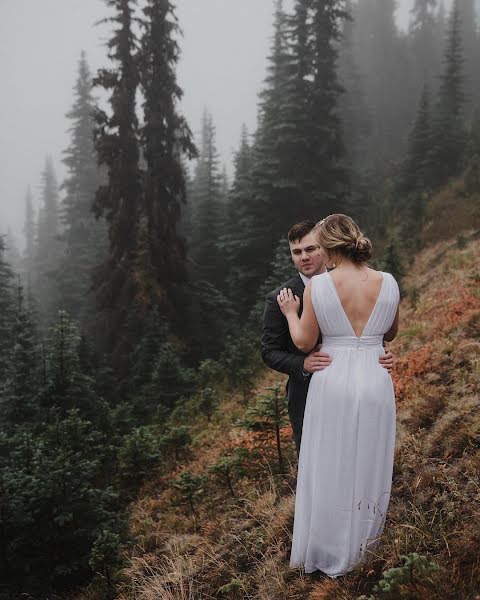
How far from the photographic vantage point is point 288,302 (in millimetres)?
3283

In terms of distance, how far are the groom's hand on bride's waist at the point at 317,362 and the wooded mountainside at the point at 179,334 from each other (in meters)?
1.32

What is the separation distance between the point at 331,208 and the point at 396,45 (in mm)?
57848

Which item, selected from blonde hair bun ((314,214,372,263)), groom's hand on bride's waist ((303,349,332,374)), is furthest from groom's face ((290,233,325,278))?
groom's hand on bride's waist ((303,349,332,374))

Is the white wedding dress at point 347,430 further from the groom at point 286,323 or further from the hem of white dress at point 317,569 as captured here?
the groom at point 286,323

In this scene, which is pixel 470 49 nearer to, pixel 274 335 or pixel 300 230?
pixel 300 230

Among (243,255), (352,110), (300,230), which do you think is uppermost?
(352,110)

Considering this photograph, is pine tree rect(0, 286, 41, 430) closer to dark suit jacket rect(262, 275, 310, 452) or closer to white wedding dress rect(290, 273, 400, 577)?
dark suit jacket rect(262, 275, 310, 452)

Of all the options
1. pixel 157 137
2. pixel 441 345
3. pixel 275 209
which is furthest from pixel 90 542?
pixel 275 209

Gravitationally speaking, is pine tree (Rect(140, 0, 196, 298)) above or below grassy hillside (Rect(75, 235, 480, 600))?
above

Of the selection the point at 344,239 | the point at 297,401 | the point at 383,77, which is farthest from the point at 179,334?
the point at 383,77

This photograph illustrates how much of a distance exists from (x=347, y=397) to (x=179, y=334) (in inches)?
531

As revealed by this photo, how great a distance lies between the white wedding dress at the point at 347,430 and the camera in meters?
3.03

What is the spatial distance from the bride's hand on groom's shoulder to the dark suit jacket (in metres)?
0.11

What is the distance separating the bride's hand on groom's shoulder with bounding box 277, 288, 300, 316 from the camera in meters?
3.25
